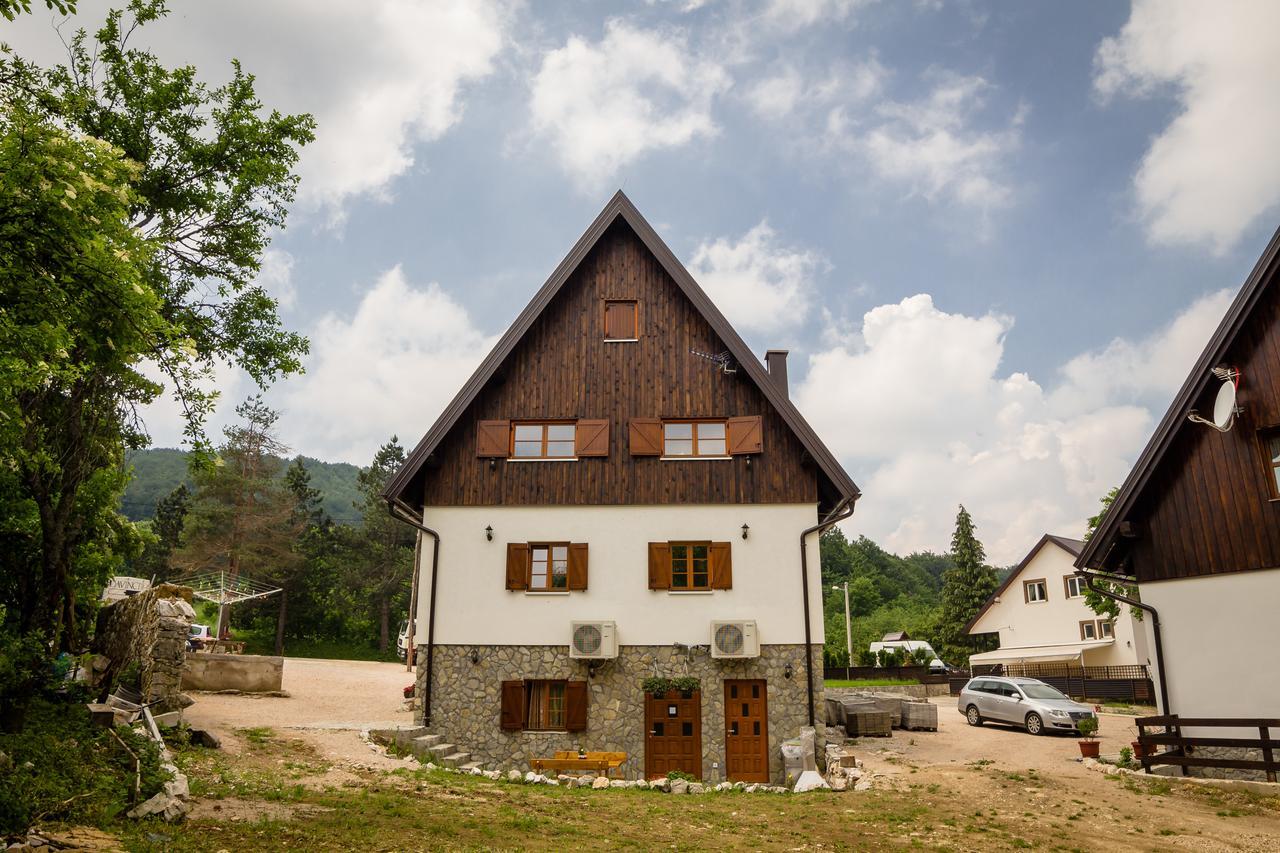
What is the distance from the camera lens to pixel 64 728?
1364 centimetres

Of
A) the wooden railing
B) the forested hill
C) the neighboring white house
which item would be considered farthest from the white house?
the forested hill

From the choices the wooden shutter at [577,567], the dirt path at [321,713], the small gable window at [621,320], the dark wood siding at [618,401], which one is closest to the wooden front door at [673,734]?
the wooden shutter at [577,567]

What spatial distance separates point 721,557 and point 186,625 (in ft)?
35.1

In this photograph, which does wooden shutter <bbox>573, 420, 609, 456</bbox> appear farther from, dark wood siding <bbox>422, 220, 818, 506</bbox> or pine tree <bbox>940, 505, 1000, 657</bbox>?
pine tree <bbox>940, 505, 1000, 657</bbox>

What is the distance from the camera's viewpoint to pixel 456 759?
56.3ft

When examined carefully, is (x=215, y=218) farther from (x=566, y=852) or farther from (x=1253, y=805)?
(x=1253, y=805)

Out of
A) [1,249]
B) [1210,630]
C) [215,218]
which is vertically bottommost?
[1210,630]

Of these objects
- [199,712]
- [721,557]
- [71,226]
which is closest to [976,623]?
[721,557]

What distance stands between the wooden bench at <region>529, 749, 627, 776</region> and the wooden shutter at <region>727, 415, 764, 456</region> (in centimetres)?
700

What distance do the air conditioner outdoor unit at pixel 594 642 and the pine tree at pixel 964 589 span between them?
44.8 metres

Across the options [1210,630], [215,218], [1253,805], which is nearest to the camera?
[1253,805]

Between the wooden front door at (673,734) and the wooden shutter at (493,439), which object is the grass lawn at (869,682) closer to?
the wooden front door at (673,734)

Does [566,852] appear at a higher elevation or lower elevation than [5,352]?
lower

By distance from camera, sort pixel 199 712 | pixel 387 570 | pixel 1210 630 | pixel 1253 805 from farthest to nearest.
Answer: pixel 387 570, pixel 199 712, pixel 1210 630, pixel 1253 805
